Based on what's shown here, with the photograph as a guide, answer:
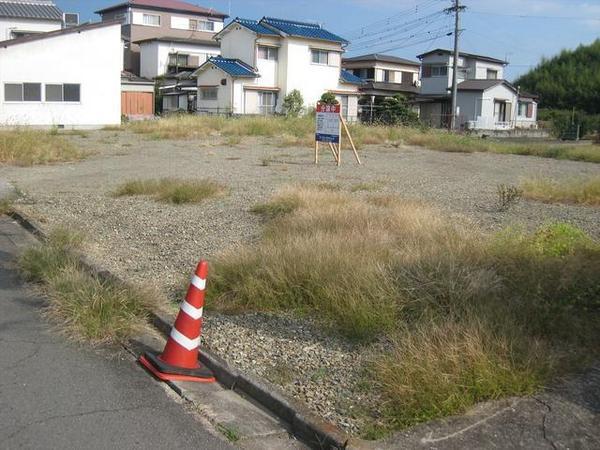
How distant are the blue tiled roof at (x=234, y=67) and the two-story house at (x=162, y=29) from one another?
38.9 feet

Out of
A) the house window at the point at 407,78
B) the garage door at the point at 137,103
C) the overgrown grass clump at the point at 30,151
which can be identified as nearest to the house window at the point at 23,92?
the garage door at the point at 137,103

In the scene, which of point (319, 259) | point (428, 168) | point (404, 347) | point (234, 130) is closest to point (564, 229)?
point (319, 259)

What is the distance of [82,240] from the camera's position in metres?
7.47

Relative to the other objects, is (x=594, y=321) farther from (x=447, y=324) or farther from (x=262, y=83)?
(x=262, y=83)

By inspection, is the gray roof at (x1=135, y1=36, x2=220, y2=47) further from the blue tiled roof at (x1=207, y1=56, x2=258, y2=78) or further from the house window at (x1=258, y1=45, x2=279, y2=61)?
the house window at (x1=258, y1=45, x2=279, y2=61)

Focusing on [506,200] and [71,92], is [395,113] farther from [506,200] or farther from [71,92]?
[506,200]

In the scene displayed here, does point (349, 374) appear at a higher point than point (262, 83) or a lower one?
lower

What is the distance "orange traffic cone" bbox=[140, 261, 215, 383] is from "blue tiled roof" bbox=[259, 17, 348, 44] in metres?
42.5

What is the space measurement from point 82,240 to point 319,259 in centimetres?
331

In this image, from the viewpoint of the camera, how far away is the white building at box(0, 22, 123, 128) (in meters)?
29.8

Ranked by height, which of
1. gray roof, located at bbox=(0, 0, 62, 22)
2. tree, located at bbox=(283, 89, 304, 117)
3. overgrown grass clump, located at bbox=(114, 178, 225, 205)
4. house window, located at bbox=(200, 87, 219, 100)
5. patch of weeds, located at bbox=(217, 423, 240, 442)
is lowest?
patch of weeds, located at bbox=(217, 423, 240, 442)

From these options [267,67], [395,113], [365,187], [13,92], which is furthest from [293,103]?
[365,187]

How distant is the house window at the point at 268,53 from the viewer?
45016mm

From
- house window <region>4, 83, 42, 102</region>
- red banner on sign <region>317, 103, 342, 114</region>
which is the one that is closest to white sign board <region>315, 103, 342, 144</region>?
red banner on sign <region>317, 103, 342, 114</region>
